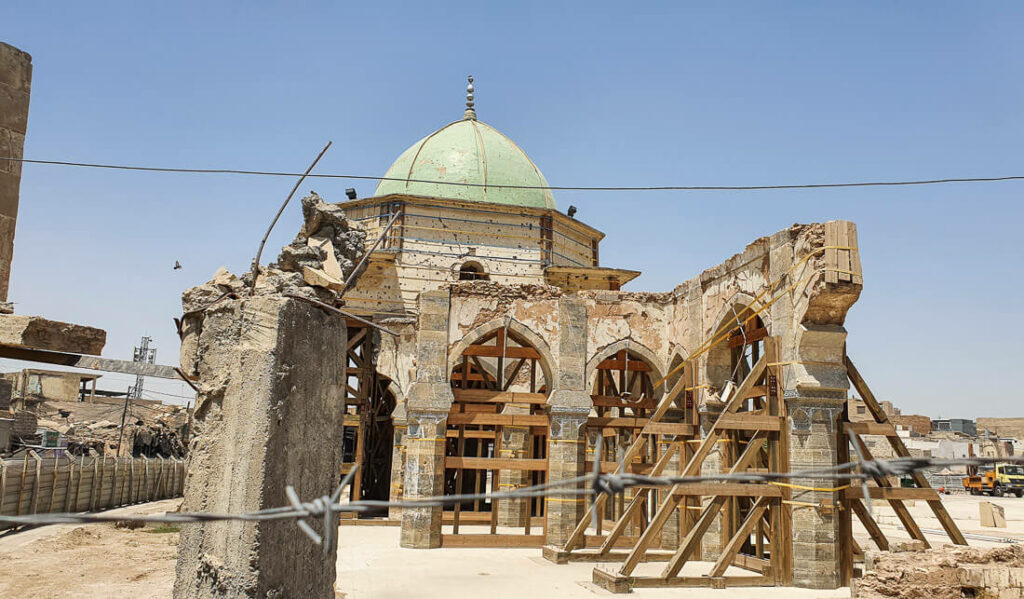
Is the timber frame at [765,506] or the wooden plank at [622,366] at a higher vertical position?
the wooden plank at [622,366]

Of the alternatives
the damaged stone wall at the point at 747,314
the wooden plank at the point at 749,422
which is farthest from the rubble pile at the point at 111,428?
the wooden plank at the point at 749,422

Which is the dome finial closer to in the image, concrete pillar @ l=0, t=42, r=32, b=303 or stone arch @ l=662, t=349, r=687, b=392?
stone arch @ l=662, t=349, r=687, b=392

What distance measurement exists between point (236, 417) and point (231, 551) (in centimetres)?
81

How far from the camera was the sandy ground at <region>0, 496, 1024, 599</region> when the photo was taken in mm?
10797

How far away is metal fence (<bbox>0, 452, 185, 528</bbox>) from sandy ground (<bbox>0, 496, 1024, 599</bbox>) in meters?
0.71

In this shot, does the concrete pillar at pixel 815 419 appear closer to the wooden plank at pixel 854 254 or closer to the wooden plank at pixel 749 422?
the wooden plank at pixel 749 422

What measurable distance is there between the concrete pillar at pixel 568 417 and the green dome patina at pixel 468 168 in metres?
11.1

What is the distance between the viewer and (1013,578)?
8602 mm

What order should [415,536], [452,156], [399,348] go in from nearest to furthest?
[415,536], [399,348], [452,156]

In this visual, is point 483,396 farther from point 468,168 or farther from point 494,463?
point 468,168

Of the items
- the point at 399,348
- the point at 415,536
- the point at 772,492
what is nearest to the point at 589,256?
the point at 399,348

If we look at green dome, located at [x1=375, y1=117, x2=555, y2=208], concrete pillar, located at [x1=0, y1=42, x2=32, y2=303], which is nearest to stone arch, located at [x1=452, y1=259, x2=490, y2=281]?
green dome, located at [x1=375, y1=117, x2=555, y2=208]

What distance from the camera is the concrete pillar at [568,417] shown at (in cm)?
1561

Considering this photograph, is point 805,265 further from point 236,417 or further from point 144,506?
point 144,506
